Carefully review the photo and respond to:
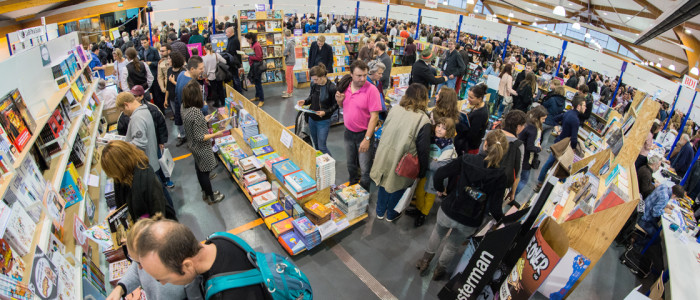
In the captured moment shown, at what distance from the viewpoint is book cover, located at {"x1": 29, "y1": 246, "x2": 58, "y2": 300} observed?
1740 millimetres

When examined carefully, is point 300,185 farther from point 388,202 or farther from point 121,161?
point 121,161

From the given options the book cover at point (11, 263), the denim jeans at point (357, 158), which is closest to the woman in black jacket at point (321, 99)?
the denim jeans at point (357, 158)

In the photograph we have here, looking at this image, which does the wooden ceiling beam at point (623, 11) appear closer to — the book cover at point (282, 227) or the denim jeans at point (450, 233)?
the denim jeans at point (450, 233)

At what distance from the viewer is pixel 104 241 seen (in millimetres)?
2811

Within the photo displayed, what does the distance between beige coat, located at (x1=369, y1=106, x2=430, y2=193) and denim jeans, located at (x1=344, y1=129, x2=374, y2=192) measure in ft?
1.48

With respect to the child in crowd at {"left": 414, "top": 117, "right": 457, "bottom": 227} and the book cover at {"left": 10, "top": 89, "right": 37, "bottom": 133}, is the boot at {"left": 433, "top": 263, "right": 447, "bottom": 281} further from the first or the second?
the book cover at {"left": 10, "top": 89, "right": 37, "bottom": 133}

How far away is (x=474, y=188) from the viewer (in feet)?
9.27

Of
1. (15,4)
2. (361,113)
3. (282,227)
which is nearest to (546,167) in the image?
(361,113)

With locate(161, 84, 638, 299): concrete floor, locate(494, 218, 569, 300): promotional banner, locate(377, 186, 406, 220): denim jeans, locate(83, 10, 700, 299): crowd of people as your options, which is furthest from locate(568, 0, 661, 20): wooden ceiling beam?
locate(494, 218, 569, 300): promotional banner

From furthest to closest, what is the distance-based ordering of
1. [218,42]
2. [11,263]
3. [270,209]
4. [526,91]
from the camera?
[218,42], [526,91], [270,209], [11,263]

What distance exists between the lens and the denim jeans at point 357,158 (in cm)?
424

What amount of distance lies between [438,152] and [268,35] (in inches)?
271

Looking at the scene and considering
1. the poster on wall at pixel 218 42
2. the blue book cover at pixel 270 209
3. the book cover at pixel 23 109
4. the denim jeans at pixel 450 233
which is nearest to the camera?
the book cover at pixel 23 109

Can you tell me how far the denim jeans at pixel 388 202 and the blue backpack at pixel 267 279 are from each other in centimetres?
233
